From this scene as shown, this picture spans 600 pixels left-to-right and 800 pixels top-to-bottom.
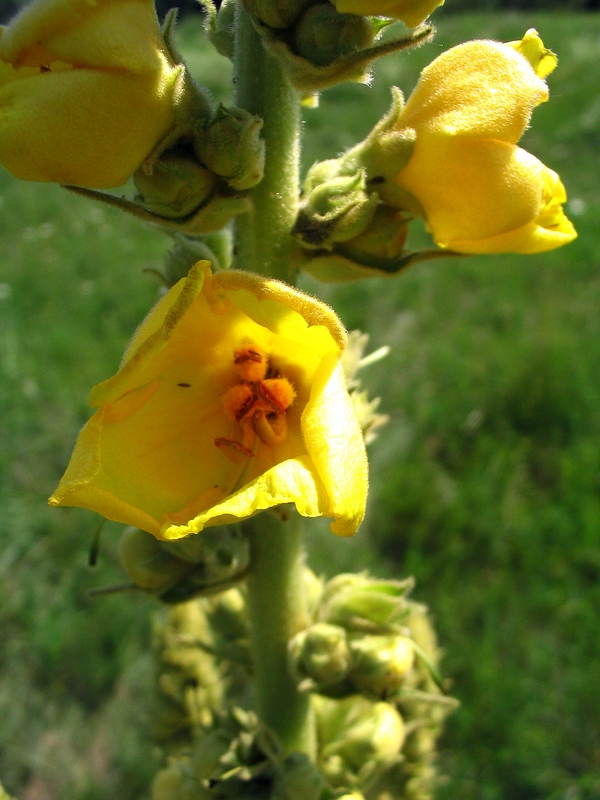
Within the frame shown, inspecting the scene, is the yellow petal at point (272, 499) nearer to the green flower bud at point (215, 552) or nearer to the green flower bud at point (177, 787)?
the green flower bud at point (215, 552)

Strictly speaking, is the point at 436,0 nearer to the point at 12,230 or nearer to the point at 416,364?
the point at 416,364

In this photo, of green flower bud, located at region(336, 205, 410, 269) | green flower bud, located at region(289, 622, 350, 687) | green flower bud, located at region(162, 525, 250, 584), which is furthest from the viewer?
green flower bud, located at region(289, 622, 350, 687)

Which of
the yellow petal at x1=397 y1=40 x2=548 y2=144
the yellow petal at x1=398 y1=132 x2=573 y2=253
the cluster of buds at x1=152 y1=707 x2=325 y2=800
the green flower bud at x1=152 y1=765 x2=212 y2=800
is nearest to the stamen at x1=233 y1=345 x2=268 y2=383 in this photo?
the yellow petal at x1=398 y1=132 x2=573 y2=253

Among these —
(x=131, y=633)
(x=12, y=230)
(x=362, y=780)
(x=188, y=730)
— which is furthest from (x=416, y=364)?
(x=12, y=230)

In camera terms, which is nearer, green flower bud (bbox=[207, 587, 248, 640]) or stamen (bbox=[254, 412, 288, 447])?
stamen (bbox=[254, 412, 288, 447])

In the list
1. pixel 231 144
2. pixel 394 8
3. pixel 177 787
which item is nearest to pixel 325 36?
pixel 394 8

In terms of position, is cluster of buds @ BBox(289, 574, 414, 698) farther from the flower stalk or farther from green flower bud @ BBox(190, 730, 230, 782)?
green flower bud @ BBox(190, 730, 230, 782)

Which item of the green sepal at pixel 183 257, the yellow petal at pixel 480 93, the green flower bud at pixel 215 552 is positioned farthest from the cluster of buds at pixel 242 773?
the yellow petal at pixel 480 93
